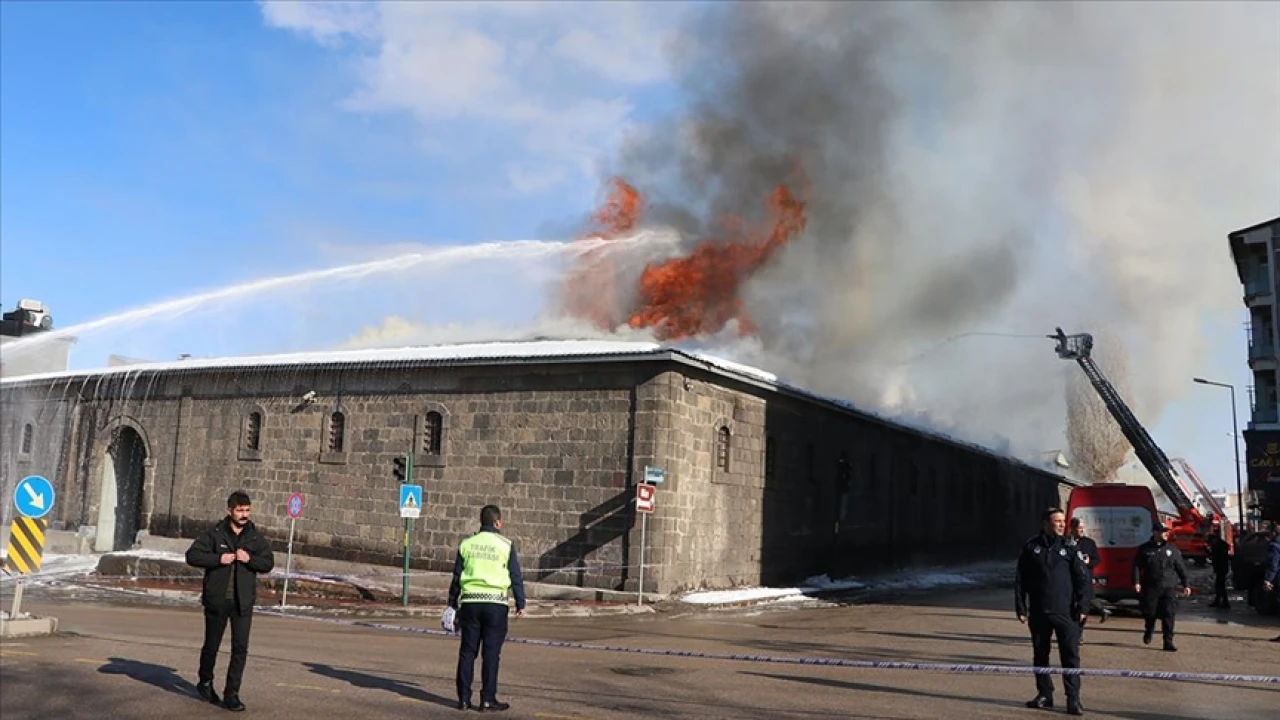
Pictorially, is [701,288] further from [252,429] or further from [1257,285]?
[1257,285]

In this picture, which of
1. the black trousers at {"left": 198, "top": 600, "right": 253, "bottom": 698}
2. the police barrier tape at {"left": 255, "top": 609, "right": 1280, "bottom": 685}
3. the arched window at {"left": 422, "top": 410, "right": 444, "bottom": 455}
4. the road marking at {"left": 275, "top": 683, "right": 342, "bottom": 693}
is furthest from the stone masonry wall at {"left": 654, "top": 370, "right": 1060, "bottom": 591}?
the black trousers at {"left": 198, "top": 600, "right": 253, "bottom": 698}

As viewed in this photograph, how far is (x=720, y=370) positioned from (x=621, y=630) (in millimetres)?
8773

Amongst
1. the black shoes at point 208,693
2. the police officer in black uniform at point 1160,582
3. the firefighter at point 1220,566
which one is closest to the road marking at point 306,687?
the black shoes at point 208,693

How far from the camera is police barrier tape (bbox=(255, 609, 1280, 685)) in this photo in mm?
9055

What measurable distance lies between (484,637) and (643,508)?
41.7ft

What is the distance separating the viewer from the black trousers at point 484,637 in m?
8.55

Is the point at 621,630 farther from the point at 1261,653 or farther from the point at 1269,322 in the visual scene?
the point at 1269,322

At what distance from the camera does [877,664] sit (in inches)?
383

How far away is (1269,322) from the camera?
173 feet

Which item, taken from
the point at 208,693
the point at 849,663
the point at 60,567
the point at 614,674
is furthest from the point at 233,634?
the point at 60,567

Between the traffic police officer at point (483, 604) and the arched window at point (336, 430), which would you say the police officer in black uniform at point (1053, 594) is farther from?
the arched window at point (336, 430)

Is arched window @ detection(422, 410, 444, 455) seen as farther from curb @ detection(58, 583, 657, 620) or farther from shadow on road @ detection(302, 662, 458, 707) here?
shadow on road @ detection(302, 662, 458, 707)

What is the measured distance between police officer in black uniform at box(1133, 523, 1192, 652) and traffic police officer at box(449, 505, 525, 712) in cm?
1077

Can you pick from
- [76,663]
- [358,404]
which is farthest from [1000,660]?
[358,404]
